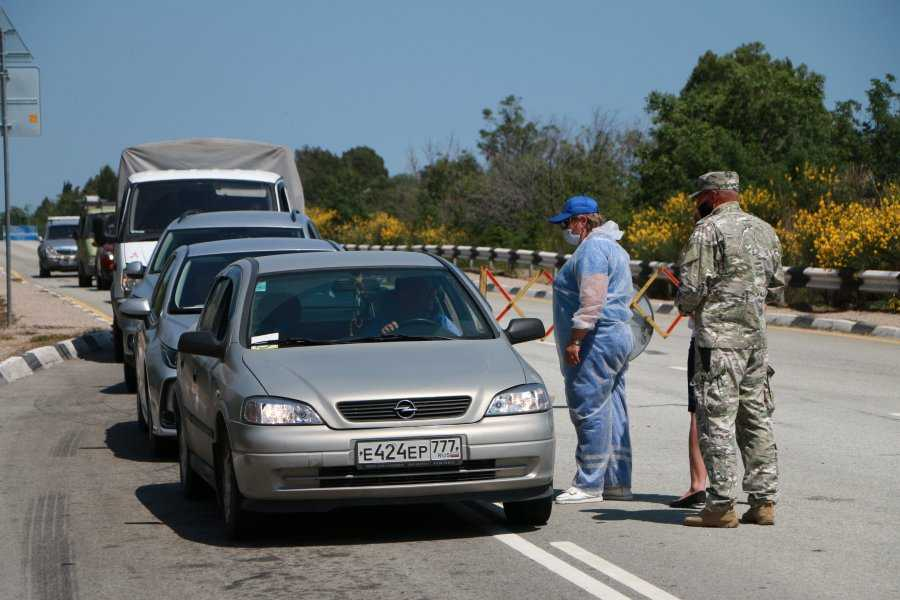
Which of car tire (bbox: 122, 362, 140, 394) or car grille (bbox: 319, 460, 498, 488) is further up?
car grille (bbox: 319, 460, 498, 488)

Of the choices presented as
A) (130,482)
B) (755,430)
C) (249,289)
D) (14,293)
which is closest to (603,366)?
(755,430)

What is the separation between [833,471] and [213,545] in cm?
431

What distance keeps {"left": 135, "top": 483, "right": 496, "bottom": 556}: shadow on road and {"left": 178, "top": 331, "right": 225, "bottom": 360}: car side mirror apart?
3.14 feet

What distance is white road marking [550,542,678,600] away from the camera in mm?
6407

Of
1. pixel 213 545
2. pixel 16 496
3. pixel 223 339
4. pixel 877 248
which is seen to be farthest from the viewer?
pixel 877 248

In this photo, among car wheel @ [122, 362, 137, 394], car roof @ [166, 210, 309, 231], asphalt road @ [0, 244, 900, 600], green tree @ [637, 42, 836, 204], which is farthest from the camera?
green tree @ [637, 42, 836, 204]

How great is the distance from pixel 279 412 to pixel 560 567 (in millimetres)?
1586

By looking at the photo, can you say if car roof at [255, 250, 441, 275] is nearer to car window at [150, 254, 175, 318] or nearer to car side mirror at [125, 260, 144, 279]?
car window at [150, 254, 175, 318]

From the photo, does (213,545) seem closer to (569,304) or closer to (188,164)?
(569,304)

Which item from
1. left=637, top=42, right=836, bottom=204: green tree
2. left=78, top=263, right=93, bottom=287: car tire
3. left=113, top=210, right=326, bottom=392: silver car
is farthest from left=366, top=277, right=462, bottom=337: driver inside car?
left=78, top=263, right=93, bottom=287: car tire

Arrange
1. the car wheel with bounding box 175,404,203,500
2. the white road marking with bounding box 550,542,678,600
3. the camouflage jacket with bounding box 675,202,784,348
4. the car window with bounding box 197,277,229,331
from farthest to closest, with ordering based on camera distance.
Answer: the car window with bounding box 197,277,229,331, the car wheel with bounding box 175,404,203,500, the camouflage jacket with bounding box 675,202,784,348, the white road marking with bounding box 550,542,678,600

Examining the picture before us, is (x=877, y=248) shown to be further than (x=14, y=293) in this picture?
No

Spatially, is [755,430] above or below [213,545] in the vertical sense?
above

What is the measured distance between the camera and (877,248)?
25.4 meters
